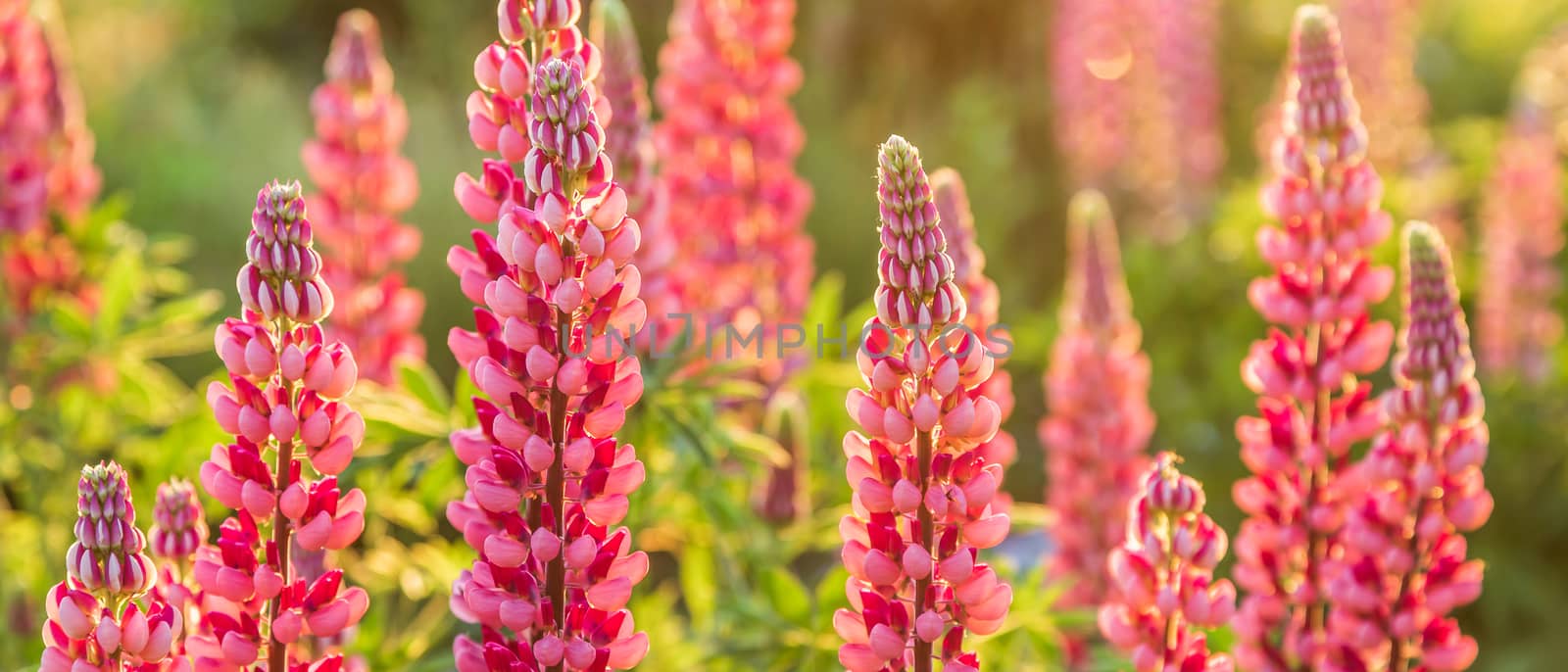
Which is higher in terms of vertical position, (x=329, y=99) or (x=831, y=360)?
(x=329, y=99)

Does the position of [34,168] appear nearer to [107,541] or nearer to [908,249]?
[107,541]

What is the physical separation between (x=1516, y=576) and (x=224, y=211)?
20.1ft

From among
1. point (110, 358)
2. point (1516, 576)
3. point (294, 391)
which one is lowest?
point (1516, 576)

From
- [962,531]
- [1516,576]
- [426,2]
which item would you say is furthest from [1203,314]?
[426,2]

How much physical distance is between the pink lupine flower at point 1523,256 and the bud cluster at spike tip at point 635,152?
3.15 meters

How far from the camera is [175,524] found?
1.66 metres

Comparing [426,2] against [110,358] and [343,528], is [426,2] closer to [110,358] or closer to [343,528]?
[110,358]

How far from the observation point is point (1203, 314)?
5.87m

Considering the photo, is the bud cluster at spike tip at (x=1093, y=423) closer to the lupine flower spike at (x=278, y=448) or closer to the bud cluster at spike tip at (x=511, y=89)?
the bud cluster at spike tip at (x=511, y=89)

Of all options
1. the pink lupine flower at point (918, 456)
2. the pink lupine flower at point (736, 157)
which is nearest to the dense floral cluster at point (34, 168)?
the pink lupine flower at point (736, 157)

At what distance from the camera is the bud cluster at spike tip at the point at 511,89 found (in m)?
1.60

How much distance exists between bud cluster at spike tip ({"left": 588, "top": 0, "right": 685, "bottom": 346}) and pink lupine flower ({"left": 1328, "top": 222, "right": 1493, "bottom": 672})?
1.19 m

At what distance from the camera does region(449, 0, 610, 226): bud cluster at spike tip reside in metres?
1.60

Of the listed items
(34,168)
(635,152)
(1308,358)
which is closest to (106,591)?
(635,152)
